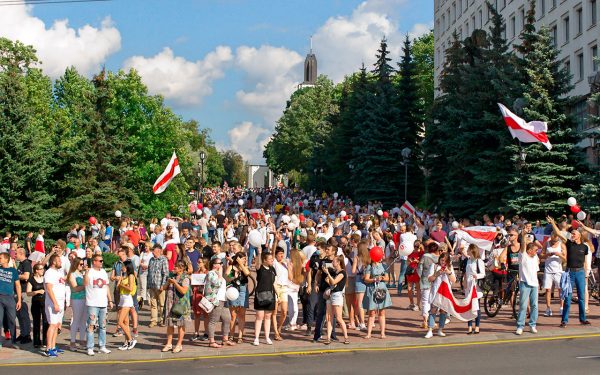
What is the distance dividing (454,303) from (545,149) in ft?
58.7

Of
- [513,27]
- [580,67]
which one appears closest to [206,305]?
[580,67]

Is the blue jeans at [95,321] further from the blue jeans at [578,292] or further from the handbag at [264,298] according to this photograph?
the blue jeans at [578,292]

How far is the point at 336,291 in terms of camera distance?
14789 millimetres

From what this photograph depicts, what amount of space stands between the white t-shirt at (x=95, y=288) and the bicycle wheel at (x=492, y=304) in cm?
817

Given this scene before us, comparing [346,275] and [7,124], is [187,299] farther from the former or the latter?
[7,124]

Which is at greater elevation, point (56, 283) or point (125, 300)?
point (56, 283)

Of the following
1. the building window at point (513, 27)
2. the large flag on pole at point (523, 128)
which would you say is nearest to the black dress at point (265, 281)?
the large flag on pole at point (523, 128)

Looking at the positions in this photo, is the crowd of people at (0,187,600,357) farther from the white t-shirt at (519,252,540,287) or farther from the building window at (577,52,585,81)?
the building window at (577,52,585,81)

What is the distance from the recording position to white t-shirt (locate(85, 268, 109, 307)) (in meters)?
14.2

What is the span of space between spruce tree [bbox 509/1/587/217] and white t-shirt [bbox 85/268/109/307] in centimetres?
2067

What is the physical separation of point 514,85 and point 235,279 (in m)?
21.0

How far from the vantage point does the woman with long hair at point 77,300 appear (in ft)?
48.2

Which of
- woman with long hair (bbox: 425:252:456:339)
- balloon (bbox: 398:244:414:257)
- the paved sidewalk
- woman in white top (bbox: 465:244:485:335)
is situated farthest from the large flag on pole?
woman with long hair (bbox: 425:252:456:339)

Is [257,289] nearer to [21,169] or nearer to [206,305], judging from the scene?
[206,305]
